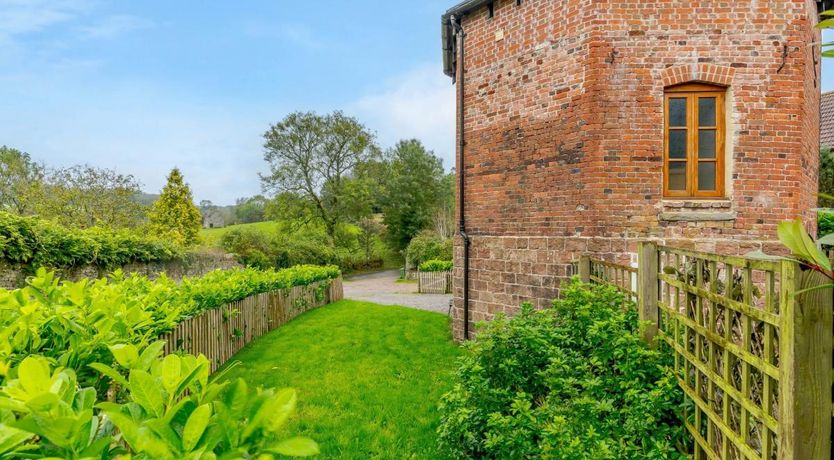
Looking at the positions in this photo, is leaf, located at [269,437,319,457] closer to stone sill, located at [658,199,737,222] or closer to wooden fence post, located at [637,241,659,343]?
wooden fence post, located at [637,241,659,343]

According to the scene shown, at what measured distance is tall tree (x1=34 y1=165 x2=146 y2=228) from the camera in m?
20.8

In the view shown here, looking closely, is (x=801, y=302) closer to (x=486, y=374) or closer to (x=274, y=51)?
(x=486, y=374)

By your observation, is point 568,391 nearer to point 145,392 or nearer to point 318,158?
point 145,392

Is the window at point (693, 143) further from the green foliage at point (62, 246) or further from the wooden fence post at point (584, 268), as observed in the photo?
the green foliage at point (62, 246)

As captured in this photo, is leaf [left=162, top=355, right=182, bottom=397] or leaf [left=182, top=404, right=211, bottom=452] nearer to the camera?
leaf [left=182, top=404, right=211, bottom=452]

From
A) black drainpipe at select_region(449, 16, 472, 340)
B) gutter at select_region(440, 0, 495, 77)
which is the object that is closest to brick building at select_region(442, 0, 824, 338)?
gutter at select_region(440, 0, 495, 77)

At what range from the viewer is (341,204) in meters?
33.7

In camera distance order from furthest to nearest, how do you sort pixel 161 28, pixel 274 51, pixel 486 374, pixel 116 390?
pixel 274 51, pixel 161 28, pixel 486 374, pixel 116 390

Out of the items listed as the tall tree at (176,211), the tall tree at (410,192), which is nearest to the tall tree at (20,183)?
the tall tree at (176,211)

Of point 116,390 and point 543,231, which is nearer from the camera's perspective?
point 116,390

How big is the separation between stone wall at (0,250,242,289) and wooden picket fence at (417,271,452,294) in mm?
9279

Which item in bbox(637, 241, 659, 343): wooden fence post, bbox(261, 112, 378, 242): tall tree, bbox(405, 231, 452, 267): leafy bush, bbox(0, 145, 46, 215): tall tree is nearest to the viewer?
bbox(637, 241, 659, 343): wooden fence post

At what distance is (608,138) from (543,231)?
5.82 ft

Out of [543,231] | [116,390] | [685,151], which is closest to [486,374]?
[116,390]
